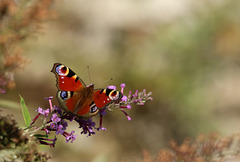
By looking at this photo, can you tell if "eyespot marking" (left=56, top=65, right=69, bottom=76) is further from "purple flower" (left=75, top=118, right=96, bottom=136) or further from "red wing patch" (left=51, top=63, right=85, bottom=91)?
"purple flower" (left=75, top=118, right=96, bottom=136)

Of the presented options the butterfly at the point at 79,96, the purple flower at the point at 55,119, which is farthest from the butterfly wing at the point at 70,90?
the purple flower at the point at 55,119

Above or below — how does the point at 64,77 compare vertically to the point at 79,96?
above

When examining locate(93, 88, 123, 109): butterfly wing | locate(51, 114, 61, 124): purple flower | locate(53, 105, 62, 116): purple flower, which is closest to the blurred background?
locate(93, 88, 123, 109): butterfly wing

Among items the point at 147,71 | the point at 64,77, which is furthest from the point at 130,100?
the point at 147,71

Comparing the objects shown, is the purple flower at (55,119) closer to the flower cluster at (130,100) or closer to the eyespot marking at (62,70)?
the flower cluster at (130,100)

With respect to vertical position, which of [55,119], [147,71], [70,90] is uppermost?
[147,71]

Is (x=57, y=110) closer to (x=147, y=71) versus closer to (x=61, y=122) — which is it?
(x=61, y=122)
